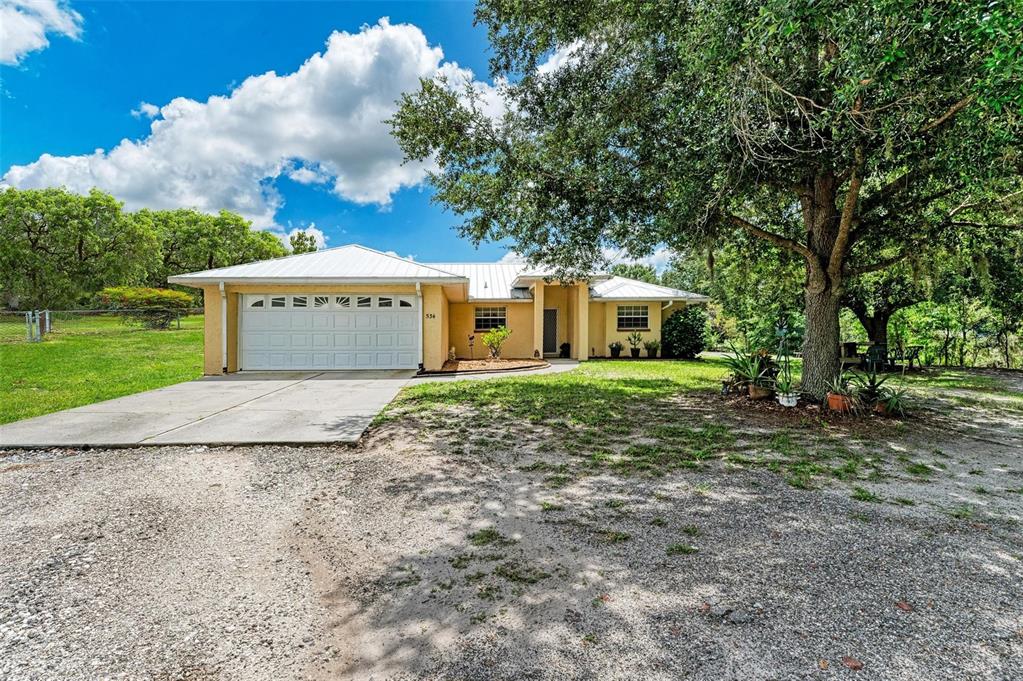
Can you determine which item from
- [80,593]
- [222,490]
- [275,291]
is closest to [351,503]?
[222,490]

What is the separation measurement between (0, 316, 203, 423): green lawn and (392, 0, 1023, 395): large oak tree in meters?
7.90

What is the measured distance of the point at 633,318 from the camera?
18.8 m

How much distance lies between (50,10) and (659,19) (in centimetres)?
1181

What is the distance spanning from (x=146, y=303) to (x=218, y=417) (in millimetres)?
31867

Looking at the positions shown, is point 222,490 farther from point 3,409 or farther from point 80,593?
point 3,409

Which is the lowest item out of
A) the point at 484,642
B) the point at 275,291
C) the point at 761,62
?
the point at 484,642

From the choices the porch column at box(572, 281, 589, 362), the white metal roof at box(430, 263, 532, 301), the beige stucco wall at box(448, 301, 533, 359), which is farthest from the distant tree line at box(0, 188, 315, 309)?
the porch column at box(572, 281, 589, 362)

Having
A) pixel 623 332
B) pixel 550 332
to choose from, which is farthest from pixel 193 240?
pixel 623 332

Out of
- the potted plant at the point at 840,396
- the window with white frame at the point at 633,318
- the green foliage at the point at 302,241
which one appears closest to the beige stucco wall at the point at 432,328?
the window with white frame at the point at 633,318

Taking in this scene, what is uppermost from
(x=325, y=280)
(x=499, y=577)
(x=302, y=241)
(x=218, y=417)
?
(x=302, y=241)

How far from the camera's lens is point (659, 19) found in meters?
6.41

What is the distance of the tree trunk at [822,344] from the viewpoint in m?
8.00

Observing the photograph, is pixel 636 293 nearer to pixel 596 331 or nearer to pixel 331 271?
pixel 596 331

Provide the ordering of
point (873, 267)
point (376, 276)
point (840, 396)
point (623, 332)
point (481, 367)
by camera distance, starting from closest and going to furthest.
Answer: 1. point (840, 396)
2. point (873, 267)
3. point (376, 276)
4. point (481, 367)
5. point (623, 332)
